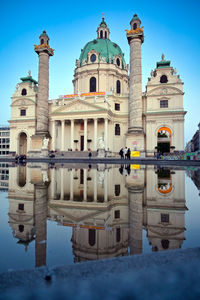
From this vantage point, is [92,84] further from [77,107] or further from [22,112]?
[22,112]

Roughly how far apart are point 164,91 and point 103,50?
1927 centimetres

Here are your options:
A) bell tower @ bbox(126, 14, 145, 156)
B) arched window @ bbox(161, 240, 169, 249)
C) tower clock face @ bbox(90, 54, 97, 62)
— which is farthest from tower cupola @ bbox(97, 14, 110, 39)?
arched window @ bbox(161, 240, 169, 249)

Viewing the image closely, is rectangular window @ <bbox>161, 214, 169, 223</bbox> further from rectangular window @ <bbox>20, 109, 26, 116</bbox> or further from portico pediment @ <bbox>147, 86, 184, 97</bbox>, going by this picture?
rectangular window @ <bbox>20, 109, 26, 116</bbox>

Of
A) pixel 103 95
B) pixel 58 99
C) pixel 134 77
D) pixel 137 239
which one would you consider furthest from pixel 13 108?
pixel 137 239

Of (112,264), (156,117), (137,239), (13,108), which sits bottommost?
(137,239)

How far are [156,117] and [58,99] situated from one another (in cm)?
1998

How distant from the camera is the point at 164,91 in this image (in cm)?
3756

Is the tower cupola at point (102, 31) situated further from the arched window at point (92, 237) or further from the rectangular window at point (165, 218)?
the arched window at point (92, 237)

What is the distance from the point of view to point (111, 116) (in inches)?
1576

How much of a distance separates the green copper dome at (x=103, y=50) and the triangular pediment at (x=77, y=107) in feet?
46.7

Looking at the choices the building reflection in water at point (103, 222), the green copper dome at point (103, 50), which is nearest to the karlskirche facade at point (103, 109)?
the green copper dome at point (103, 50)

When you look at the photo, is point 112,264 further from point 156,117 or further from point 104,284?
point 156,117

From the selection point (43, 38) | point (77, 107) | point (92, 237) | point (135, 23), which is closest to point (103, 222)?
point (92, 237)

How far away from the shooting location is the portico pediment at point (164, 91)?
3706 cm
